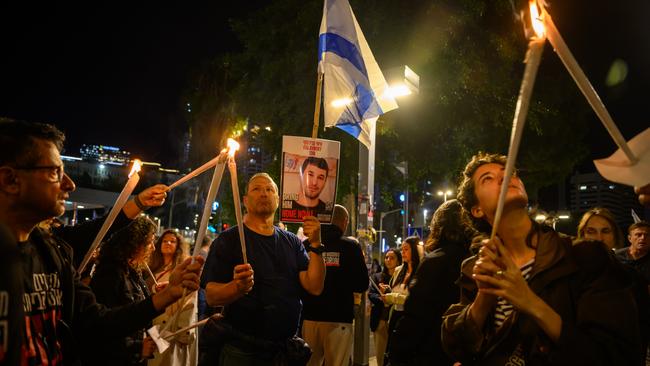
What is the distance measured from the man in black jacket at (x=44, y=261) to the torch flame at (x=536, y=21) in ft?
6.92

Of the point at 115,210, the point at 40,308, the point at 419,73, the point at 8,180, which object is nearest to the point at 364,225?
the point at 115,210

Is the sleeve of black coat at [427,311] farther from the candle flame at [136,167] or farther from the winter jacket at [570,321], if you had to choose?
the candle flame at [136,167]

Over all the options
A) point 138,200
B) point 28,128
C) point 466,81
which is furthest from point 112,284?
point 466,81

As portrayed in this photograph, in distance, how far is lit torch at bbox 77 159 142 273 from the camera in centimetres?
330

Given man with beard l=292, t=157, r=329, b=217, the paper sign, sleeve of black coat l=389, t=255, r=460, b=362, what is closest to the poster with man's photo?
man with beard l=292, t=157, r=329, b=217

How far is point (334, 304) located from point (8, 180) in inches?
187

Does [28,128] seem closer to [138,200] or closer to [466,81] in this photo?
[138,200]

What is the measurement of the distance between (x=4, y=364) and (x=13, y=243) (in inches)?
13.4

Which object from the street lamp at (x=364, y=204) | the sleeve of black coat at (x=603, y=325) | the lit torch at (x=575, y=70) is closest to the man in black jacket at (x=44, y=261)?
the sleeve of black coat at (x=603, y=325)

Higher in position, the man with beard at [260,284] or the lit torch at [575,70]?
the lit torch at [575,70]

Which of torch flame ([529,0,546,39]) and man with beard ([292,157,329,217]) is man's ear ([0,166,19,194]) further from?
man with beard ([292,157,329,217])

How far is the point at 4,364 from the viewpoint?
1.27 meters

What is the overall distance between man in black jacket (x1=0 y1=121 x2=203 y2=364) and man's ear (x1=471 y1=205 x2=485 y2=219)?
68.8 inches

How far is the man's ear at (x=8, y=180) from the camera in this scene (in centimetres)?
216
